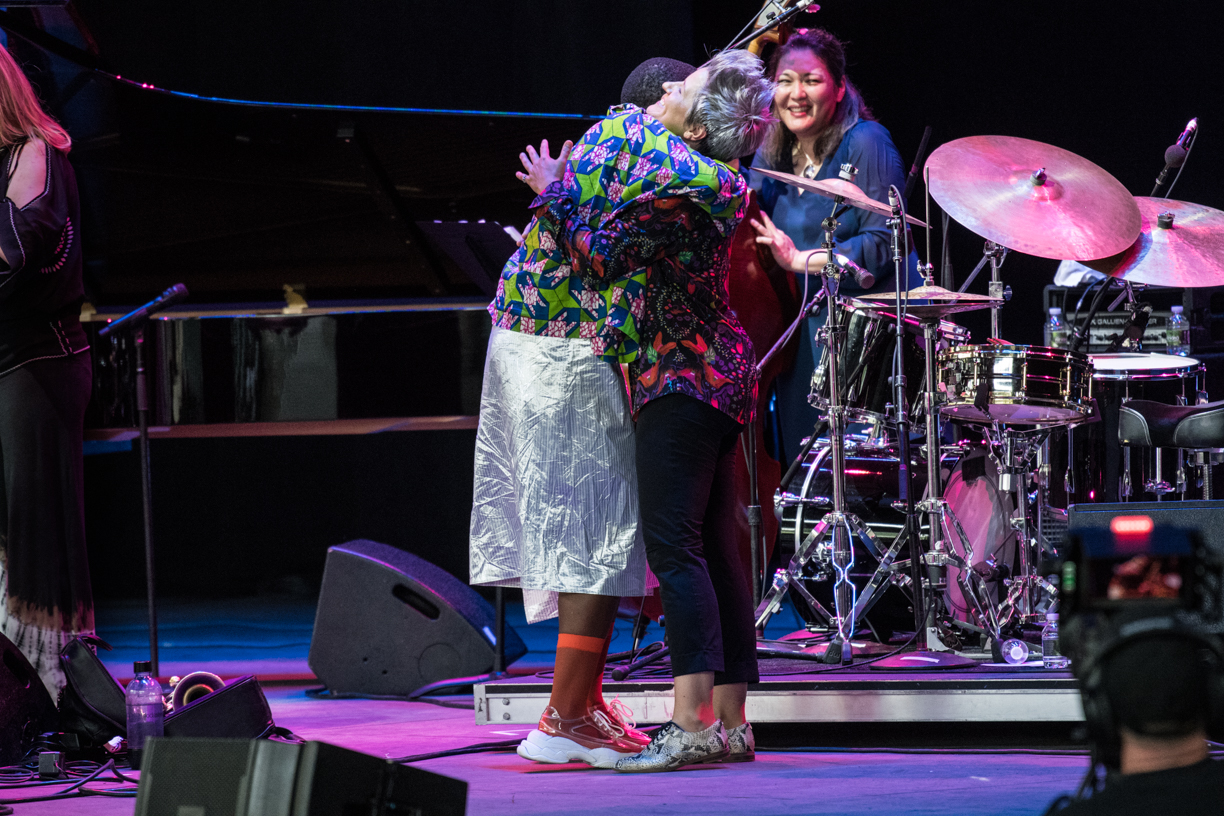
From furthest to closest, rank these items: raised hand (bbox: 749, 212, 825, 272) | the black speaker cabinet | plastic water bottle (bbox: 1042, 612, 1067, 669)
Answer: the black speaker cabinet
raised hand (bbox: 749, 212, 825, 272)
plastic water bottle (bbox: 1042, 612, 1067, 669)

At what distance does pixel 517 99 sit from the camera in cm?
599

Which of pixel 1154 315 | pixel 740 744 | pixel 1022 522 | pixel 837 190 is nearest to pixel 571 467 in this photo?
pixel 740 744

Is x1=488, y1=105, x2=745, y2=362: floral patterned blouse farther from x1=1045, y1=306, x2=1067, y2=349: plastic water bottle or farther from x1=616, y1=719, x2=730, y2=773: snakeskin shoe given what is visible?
x1=1045, y1=306, x2=1067, y2=349: plastic water bottle

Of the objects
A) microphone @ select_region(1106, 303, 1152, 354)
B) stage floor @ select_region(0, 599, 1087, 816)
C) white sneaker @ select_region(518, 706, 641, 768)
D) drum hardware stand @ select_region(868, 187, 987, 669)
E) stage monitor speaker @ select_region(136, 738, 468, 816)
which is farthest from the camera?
microphone @ select_region(1106, 303, 1152, 354)

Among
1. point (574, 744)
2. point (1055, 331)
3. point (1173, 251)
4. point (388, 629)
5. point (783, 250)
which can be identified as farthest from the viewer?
point (1055, 331)

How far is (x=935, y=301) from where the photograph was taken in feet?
11.5

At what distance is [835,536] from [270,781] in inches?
90.3

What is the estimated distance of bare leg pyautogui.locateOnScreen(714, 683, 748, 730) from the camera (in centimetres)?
281

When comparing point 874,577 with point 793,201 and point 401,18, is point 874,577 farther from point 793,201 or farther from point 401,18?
point 401,18

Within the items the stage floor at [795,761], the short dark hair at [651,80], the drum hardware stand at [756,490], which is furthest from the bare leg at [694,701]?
the short dark hair at [651,80]

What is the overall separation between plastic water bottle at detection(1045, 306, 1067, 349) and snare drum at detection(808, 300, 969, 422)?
1200 millimetres

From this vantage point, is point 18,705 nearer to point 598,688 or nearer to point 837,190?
point 598,688

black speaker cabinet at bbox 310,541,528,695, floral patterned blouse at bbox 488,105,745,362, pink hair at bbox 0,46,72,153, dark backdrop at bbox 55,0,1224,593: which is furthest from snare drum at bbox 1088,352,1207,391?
pink hair at bbox 0,46,72,153

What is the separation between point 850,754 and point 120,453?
13.4 feet
